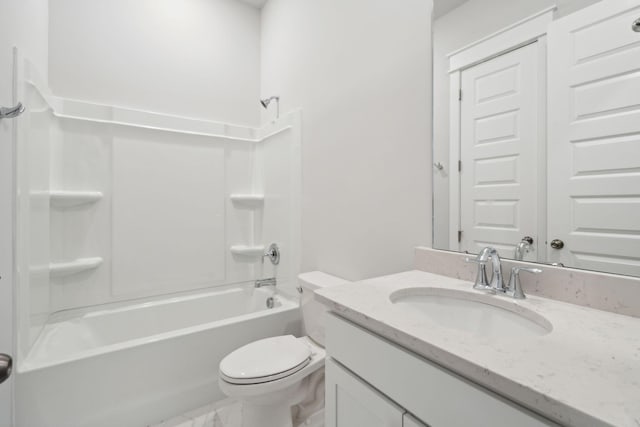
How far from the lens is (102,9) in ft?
6.50

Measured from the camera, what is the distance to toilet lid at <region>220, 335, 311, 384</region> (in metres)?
1.18

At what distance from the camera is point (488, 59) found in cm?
101

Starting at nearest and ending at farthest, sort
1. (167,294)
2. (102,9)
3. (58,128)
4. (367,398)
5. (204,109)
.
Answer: (367,398) → (58,128) → (102,9) → (167,294) → (204,109)

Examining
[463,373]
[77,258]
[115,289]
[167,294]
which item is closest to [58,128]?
[77,258]

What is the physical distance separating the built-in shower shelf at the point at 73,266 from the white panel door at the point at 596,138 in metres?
2.40

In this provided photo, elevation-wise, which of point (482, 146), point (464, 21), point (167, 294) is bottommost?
point (167, 294)

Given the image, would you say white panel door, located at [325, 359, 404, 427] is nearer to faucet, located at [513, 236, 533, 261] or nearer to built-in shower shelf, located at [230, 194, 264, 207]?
faucet, located at [513, 236, 533, 261]

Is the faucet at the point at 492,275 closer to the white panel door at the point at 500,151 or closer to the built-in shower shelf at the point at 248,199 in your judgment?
the white panel door at the point at 500,151

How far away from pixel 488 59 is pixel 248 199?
191 cm

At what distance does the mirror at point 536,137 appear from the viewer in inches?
29.0

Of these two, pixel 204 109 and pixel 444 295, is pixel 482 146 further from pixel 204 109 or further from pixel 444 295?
pixel 204 109

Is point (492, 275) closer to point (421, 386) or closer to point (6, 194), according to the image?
point (421, 386)

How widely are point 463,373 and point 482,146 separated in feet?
2.64

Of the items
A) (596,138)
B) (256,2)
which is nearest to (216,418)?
(596,138)
